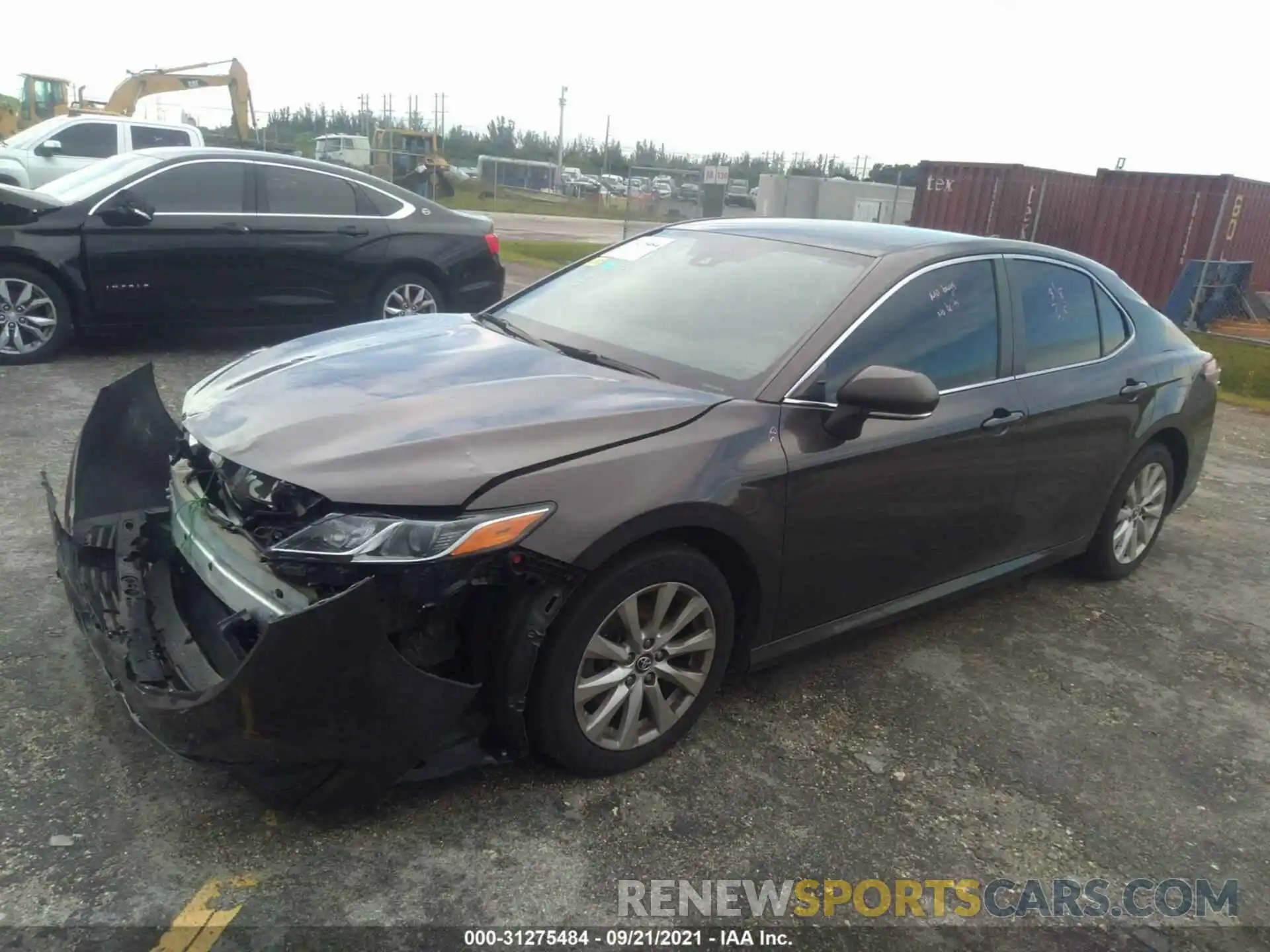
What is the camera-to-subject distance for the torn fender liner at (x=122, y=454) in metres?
3.43

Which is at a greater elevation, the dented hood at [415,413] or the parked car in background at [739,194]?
the dented hood at [415,413]

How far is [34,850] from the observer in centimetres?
255

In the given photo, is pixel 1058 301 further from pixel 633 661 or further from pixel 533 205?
pixel 533 205

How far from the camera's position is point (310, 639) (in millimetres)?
2295

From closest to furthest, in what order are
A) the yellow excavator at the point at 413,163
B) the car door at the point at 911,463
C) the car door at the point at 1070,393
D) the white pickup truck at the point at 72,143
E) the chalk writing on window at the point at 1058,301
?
the car door at the point at 911,463 < the car door at the point at 1070,393 < the chalk writing on window at the point at 1058,301 < the white pickup truck at the point at 72,143 < the yellow excavator at the point at 413,163

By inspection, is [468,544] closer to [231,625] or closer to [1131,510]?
[231,625]

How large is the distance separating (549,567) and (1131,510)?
11.3ft

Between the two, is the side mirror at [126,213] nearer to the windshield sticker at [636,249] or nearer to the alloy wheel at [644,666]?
the windshield sticker at [636,249]

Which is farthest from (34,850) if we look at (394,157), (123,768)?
(394,157)

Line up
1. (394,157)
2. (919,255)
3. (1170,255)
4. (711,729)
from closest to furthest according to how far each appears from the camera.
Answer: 1. (711,729)
2. (919,255)
3. (1170,255)
4. (394,157)

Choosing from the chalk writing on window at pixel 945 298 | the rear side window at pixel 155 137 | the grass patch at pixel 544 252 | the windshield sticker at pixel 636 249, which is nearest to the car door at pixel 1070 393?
the chalk writing on window at pixel 945 298

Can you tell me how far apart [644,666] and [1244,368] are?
35.6ft

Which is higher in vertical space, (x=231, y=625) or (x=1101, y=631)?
(x=231, y=625)

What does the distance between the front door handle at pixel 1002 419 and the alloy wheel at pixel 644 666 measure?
142 centimetres
